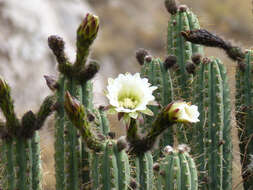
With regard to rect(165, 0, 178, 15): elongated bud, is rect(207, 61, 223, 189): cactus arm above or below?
below

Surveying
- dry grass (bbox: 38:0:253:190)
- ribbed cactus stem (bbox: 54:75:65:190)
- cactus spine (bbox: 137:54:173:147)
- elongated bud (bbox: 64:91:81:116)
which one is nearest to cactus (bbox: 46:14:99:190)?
ribbed cactus stem (bbox: 54:75:65:190)

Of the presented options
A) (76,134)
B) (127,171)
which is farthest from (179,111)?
(76,134)

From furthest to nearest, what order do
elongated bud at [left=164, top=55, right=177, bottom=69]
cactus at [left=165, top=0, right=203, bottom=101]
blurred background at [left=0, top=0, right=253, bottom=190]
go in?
blurred background at [left=0, top=0, right=253, bottom=190] < cactus at [left=165, top=0, right=203, bottom=101] < elongated bud at [left=164, top=55, right=177, bottom=69]

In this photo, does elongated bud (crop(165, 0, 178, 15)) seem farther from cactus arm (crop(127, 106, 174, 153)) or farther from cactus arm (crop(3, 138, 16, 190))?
cactus arm (crop(3, 138, 16, 190))

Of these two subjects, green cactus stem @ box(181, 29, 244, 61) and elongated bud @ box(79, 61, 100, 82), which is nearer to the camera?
elongated bud @ box(79, 61, 100, 82)

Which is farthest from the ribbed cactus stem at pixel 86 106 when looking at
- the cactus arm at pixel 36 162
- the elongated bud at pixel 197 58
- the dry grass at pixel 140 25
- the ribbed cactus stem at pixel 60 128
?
the dry grass at pixel 140 25

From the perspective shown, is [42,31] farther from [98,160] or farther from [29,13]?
[98,160]

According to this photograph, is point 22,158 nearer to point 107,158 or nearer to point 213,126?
point 107,158
